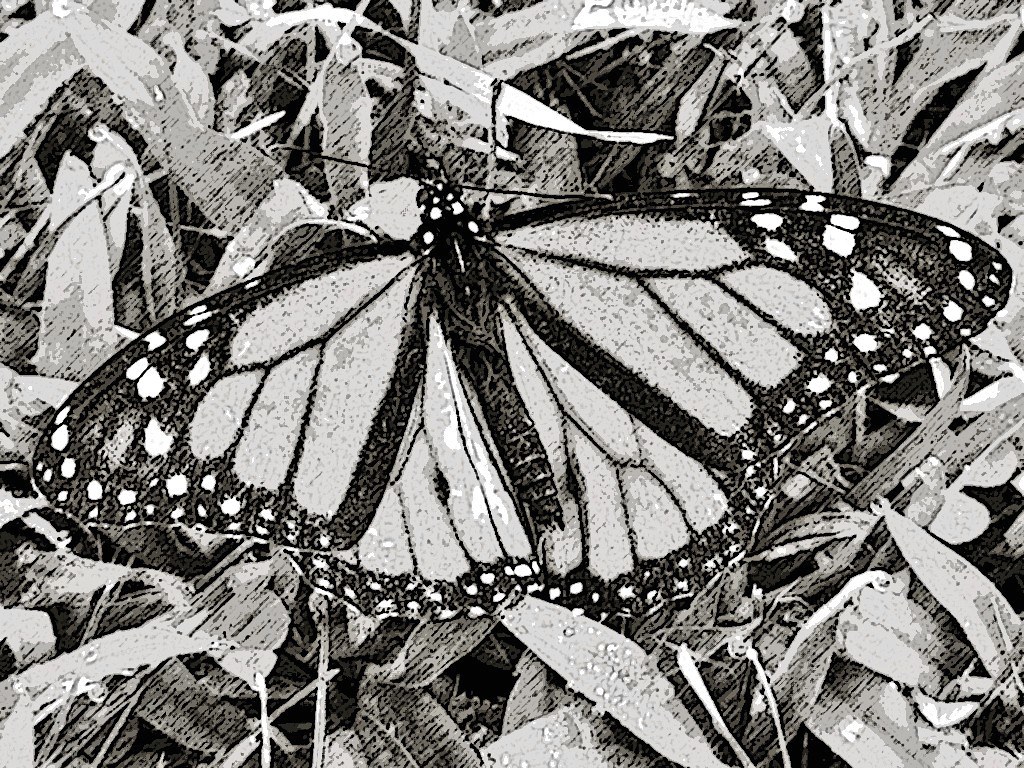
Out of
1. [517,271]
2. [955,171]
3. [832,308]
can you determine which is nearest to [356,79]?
[517,271]

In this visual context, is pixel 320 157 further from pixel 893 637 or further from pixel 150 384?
pixel 893 637

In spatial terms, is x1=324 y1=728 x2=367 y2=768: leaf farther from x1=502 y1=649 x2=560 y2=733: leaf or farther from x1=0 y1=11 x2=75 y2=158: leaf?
x1=0 y1=11 x2=75 y2=158: leaf

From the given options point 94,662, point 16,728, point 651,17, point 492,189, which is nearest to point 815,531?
point 492,189

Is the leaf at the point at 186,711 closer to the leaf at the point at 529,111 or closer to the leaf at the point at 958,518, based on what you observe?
the leaf at the point at 529,111

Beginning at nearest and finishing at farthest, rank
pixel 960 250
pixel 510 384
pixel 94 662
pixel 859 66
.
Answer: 1. pixel 960 250
2. pixel 510 384
3. pixel 94 662
4. pixel 859 66

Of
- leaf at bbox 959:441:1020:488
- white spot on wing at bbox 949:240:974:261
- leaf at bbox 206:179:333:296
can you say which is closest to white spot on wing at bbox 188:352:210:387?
leaf at bbox 206:179:333:296

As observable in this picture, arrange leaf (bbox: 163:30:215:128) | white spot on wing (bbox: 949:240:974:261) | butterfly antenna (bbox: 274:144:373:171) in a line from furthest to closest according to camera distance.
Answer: leaf (bbox: 163:30:215:128) < butterfly antenna (bbox: 274:144:373:171) < white spot on wing (bbox: 949:240:974:261)

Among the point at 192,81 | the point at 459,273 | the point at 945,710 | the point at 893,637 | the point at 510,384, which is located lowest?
the point at 945,710
